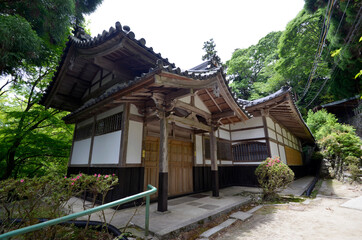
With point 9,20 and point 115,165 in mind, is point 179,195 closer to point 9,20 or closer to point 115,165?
point 115,165

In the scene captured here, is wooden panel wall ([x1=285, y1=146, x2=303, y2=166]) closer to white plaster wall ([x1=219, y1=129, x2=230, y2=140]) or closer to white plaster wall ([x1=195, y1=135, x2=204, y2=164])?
white plaster wall ([x1=219, y1=129, x2=230, y2=140])

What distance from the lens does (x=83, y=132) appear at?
8.00m

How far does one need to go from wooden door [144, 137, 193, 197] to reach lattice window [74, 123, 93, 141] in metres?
3.15

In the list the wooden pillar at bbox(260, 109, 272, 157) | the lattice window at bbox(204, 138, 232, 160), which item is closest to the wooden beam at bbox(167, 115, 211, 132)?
the lattice window at bbox(204, 138, 232, 160)

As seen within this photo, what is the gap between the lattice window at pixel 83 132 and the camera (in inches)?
298

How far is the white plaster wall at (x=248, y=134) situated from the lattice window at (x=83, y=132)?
8.20m

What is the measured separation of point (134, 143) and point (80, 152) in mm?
3770

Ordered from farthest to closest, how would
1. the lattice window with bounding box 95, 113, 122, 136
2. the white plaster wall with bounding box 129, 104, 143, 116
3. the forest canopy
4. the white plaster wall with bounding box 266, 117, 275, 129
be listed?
1. the white plaster wall with bounding box 266, 117, 275, 129
2. the forest canopy
3. the lattice window with bounding box 95, 113, 122, 136
4. the white plaster wall with bounding box 129, 104, 143, 116

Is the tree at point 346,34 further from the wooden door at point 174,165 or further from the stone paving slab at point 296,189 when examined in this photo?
the wooden door at point 174,165

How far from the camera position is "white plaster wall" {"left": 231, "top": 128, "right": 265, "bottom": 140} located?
9994 millimetres

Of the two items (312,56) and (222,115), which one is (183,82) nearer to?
(222,115)

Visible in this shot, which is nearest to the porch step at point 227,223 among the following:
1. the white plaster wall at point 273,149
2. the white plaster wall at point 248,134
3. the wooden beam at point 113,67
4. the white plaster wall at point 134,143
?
the white plaster wall at point 134,143

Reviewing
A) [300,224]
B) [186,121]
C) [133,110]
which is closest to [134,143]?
[133,110]

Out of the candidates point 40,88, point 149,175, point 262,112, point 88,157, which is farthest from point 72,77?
point 262,112
